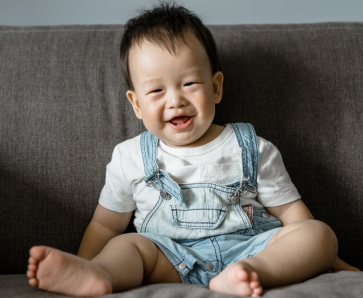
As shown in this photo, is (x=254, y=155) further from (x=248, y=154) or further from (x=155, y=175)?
(x=155, y=175)

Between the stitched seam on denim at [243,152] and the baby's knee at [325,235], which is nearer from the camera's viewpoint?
the baby's knee at [325,235]

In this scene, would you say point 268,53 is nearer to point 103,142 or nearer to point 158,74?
Result: point 158,74

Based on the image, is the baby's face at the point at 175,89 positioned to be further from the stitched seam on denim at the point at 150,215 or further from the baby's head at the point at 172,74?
the stitched seam on denim at the point at 150,215

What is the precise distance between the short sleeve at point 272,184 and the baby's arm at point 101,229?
0.39 m

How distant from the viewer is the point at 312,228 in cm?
80

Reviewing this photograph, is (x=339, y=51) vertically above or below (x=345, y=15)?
below

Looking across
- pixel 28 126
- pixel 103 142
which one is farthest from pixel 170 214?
pixel 28 126

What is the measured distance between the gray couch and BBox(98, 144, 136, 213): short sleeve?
0.05 meters

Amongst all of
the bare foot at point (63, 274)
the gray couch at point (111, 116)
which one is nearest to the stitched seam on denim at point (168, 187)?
the gray couch at point (111, 116)

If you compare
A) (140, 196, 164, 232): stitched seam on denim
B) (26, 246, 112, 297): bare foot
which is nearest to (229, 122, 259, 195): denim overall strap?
(140, 196, 164, 232): stitched seam on denim

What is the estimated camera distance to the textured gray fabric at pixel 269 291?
25.5 inches

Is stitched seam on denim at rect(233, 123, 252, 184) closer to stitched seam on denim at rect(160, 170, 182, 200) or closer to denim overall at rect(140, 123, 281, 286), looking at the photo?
denim overall at rect(140, 123, 281, 286)

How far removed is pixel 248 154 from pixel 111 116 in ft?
1.43

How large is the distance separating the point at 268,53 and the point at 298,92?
6.2 inches
